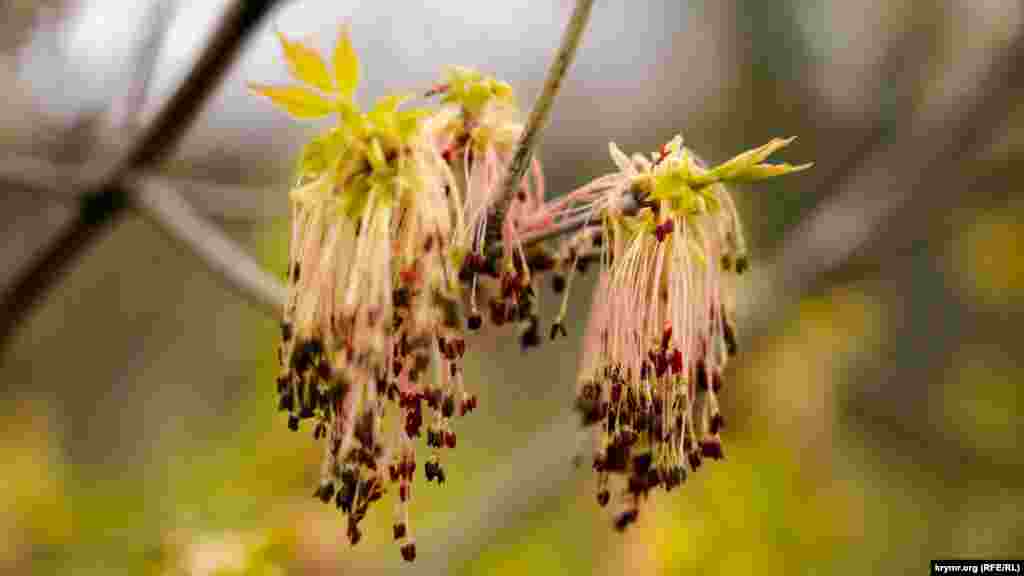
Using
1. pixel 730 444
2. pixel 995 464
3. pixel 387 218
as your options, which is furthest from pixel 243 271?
pixel 995 464

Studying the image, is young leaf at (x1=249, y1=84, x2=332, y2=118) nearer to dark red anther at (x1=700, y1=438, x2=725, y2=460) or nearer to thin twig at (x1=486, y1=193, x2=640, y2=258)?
thin twig at (x1=486, y1=193, x2=640, y2=258)

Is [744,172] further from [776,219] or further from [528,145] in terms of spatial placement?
[776,219]

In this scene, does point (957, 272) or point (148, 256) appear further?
point (148, 256)

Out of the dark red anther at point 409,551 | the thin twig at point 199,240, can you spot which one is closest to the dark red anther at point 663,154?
the dark red anther at point 409,551

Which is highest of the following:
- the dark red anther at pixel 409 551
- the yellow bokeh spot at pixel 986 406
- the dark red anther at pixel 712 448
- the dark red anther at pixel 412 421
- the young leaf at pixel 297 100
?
the yellow bokeh spot at pixel 986 406

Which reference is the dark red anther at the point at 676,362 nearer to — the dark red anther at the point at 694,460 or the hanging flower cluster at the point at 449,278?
the hanging flower cluster at the point at 449,278

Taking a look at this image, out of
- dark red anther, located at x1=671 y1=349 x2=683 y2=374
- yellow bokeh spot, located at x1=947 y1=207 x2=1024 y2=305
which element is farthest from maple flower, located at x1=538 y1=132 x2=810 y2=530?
yellow bokeh spot, located at x1=947 y1=207 x2=1024 y2=305

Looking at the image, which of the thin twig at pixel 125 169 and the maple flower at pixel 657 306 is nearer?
the maple flower at pixel 657 306
